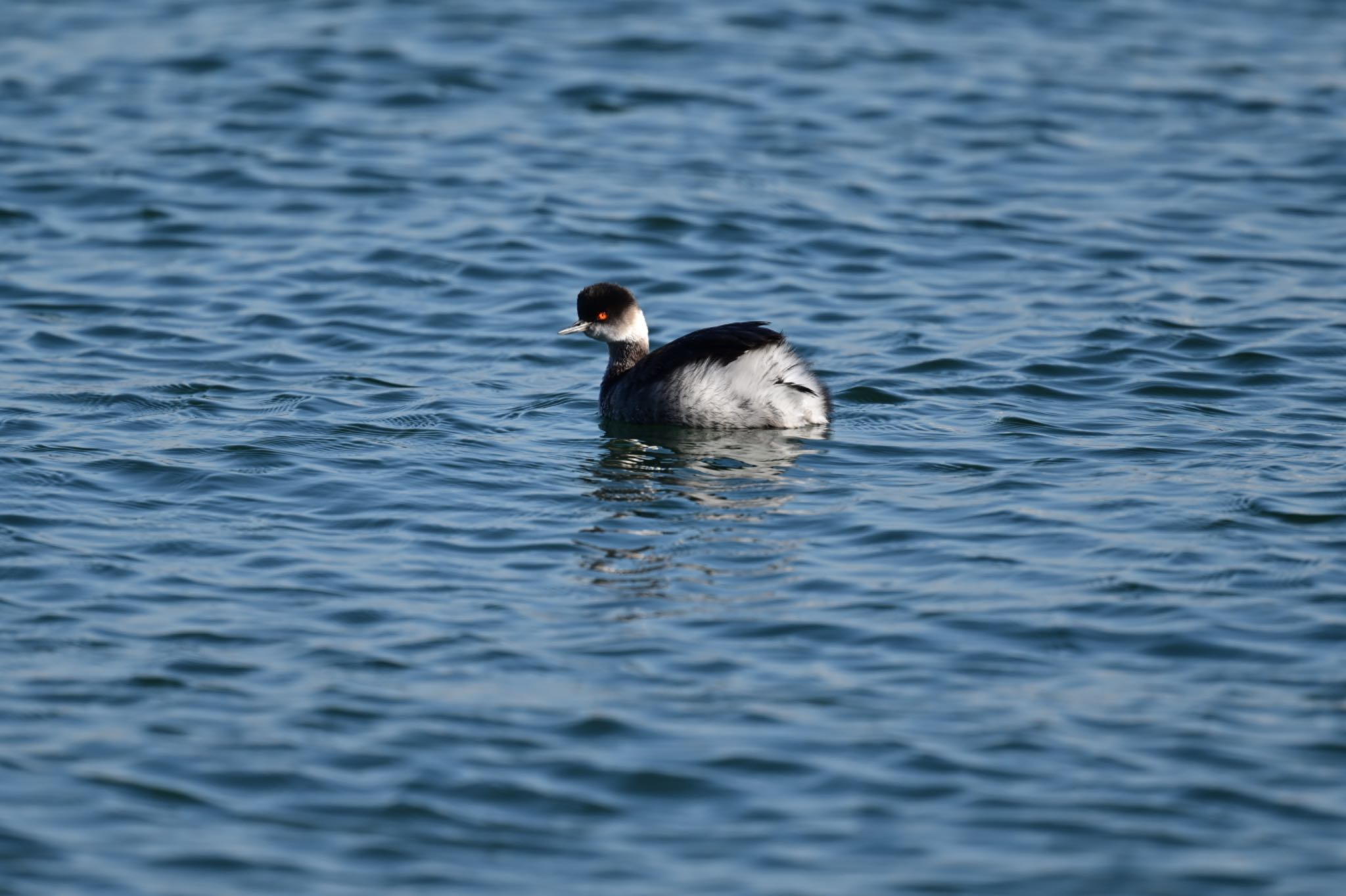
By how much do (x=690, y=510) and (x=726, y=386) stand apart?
1504 millimetres

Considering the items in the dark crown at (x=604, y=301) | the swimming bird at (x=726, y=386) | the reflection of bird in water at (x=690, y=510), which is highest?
the dark crown at (x=604, y=301)

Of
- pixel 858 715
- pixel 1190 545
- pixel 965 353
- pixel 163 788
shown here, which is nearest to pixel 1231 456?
pixel 1190 545

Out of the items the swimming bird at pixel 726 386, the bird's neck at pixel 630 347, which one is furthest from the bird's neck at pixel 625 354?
the swimming bird at pixel 726 386

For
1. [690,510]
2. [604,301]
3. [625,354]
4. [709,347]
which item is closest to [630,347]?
[625,354]

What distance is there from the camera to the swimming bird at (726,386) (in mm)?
11008

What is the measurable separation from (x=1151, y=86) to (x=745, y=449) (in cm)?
1143

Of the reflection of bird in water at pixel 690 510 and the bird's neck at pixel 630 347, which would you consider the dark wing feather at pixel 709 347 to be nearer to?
the reflection of bird in water at pixel 690 510

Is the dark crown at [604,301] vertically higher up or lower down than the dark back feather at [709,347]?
higher up

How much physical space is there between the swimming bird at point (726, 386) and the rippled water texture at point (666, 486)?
245 millimetres

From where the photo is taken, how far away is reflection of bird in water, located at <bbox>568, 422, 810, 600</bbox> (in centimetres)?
890

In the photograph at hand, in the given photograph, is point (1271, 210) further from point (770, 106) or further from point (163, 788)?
point (163, 788)

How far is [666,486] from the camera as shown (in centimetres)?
1027

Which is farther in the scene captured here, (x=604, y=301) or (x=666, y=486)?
(x=604, y=301)

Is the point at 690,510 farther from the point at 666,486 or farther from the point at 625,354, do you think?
the point at 625,354
